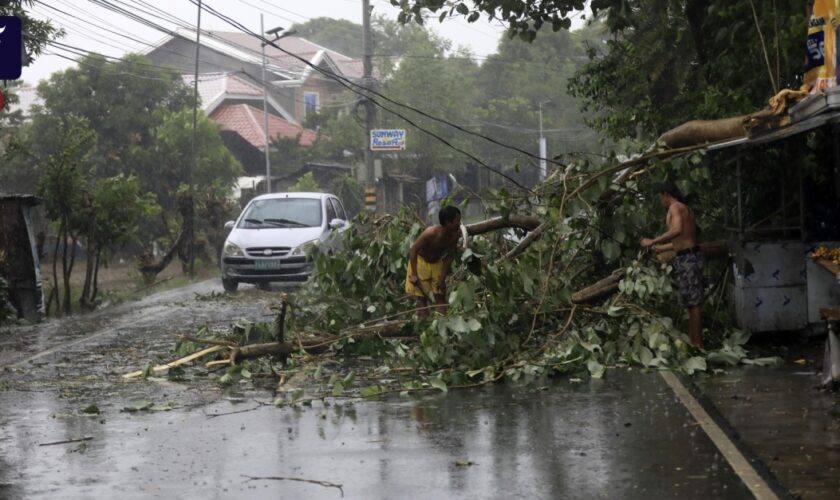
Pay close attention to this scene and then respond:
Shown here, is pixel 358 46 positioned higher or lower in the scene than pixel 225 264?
higher

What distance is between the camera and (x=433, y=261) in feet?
44.1

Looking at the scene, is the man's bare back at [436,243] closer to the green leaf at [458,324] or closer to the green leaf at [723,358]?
the green leaf at [458,324]

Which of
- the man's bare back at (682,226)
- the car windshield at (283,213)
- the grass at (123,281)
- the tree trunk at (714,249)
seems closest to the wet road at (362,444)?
the man's bare back at (682,226)

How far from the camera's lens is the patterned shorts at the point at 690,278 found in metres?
12.4

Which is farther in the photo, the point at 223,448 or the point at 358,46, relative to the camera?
the point at 358,46

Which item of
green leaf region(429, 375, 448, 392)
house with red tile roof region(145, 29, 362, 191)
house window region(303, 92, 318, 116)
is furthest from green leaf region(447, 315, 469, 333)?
house window region(303, 92, 318, 116)

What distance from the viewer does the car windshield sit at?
23938 mm

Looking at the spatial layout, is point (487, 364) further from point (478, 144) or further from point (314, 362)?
point (478, 144)

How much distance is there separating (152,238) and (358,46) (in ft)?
231

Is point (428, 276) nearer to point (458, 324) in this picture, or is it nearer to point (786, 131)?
point (458, 324)

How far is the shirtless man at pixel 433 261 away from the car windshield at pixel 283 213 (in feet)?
34.4

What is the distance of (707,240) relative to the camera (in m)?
14.4

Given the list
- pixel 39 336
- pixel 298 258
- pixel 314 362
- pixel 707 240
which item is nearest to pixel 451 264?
pixel 314 362

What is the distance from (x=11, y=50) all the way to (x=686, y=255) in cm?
750
